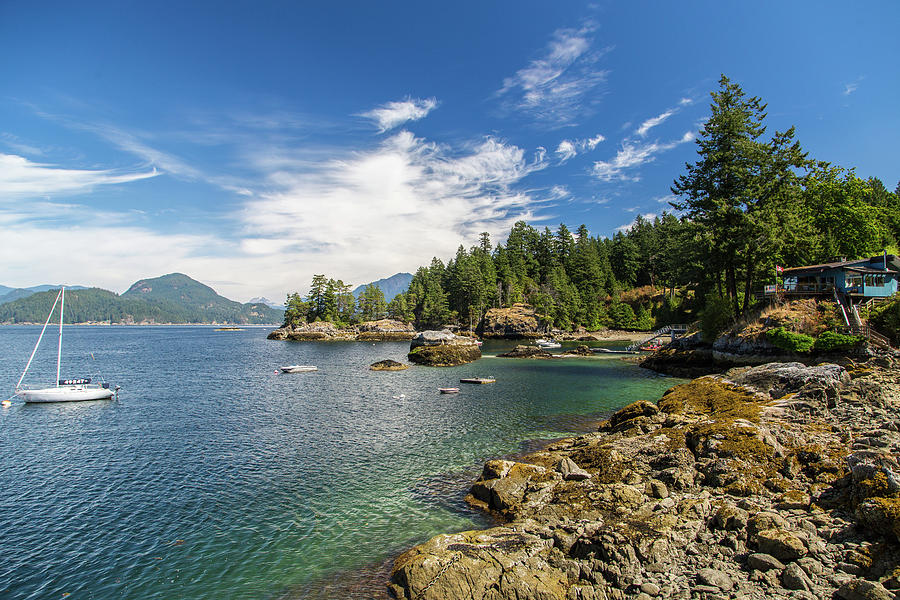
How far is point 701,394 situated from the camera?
1065 inches

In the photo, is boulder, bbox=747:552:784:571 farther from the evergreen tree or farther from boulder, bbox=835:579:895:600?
the evergreen tree

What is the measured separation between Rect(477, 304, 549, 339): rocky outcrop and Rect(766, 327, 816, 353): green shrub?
72328mm

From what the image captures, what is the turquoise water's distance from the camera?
12.3 metres

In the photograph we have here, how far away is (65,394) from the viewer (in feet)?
124

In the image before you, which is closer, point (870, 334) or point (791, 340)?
point (870, 334)

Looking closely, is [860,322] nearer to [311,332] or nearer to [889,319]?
[889,319]

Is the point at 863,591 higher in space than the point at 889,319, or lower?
lower

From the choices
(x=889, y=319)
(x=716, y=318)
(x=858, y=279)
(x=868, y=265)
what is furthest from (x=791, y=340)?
(x=716, y=318)

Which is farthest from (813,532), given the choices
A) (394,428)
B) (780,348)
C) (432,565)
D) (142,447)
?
(780,348)

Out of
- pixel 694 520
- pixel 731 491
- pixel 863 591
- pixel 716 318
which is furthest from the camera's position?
pixel 716 318

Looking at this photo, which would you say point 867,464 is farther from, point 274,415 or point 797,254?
point 797,254

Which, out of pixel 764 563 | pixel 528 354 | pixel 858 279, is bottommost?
pixel 528 354

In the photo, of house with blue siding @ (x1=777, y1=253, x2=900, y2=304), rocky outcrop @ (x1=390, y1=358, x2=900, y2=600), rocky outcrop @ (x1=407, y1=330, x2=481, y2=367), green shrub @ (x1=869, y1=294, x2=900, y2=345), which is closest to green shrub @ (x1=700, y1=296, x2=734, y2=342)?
house with blue siding @ (x1=777, y1=253, x2=900, y2=304)

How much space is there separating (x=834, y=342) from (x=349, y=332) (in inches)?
4817
